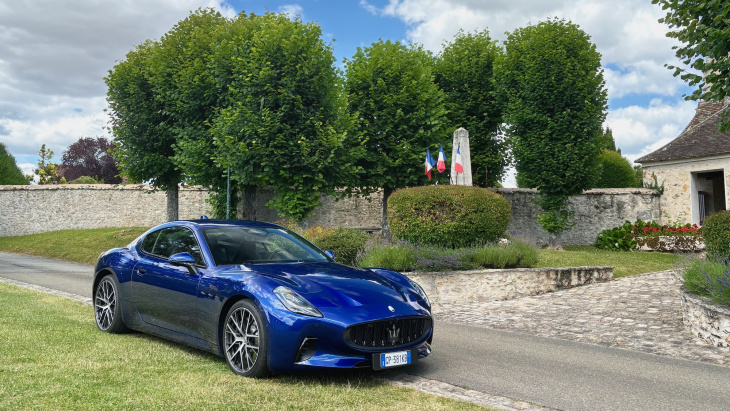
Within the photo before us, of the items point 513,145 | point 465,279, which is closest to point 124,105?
point 513,145

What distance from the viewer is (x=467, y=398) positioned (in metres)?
4.84

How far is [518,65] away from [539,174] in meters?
4.95

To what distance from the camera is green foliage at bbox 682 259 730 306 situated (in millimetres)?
7766

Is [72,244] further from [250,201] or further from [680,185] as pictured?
[680,185]

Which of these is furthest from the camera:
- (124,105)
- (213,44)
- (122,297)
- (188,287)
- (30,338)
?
(124,105)

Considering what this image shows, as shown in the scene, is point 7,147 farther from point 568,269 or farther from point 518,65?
point 568,269

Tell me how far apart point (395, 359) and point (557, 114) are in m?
20.3

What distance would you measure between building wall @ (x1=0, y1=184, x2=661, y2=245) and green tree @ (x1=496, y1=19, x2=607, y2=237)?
1.76 m

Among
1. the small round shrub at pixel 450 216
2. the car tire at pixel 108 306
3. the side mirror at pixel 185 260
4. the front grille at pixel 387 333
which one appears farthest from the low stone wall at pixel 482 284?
the side mirror at pixel 185 260

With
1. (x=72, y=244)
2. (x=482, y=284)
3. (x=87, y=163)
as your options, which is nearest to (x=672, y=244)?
(x=482, y=284)

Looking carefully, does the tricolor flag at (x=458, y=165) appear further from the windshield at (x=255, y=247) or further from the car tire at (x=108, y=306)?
the car tire at (x=108, y=306)

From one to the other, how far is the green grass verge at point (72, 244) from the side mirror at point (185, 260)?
59.6 feet

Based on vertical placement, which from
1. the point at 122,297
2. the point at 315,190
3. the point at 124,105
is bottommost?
the point at 122,297

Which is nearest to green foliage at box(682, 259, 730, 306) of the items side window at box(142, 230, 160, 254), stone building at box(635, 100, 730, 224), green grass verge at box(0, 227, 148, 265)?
side window at box(142, 230, 160, 254)
